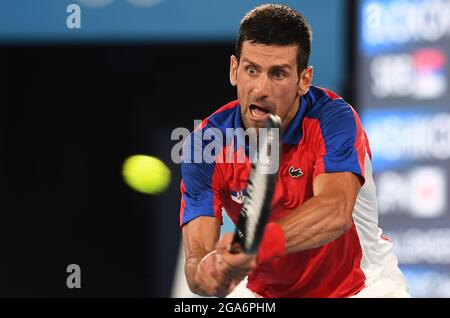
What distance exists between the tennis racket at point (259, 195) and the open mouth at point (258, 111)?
2.28 feet

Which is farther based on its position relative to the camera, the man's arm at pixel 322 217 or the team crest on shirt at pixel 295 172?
the team crest on shirt at pixel 295 172

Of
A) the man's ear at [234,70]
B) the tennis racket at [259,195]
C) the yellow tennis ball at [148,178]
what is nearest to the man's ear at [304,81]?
the man's ear at [234,70]

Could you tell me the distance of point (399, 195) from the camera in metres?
8.48

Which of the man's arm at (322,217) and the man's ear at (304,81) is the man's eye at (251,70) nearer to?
the man's ear at (304,81)

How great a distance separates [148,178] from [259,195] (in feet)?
18.2

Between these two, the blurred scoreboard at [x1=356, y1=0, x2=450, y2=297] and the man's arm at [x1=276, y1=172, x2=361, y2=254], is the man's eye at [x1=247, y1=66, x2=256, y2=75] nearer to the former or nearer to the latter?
the man's arm at [x1=276, y1=172, x2=361, y2=254]

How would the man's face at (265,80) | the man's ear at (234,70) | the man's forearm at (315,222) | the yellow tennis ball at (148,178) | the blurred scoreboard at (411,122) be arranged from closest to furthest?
the man's forearm at (315,222) < the man's face at (265,80) < the man's ear at (234,70) < the blurred scoreboard at (411,122) < the yellow tennis ball at (148,178)

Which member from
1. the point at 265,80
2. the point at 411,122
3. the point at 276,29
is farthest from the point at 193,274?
the point at 411,122

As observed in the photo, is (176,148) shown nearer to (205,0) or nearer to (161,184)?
(161,184)

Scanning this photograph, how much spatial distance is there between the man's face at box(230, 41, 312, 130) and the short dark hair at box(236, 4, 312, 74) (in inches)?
1.3

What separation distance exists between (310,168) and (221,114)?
1.95 feet

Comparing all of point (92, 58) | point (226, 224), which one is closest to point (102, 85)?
point (92, 58)

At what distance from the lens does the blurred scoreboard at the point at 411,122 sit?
838 cm

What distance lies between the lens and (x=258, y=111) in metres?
5.62
